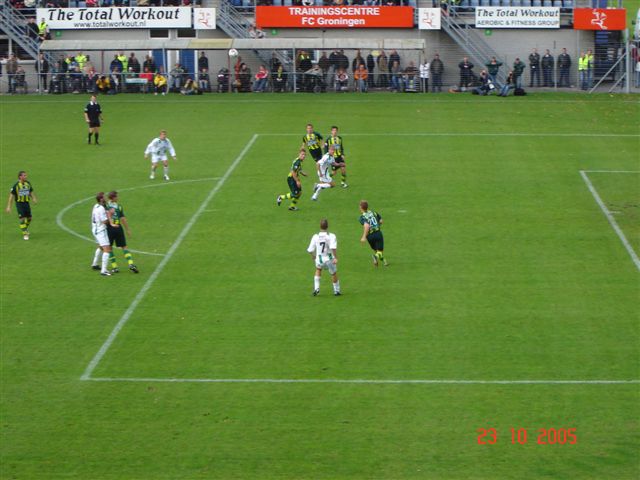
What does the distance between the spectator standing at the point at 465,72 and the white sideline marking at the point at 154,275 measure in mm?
19256

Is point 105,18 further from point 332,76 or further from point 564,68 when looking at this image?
point 564,68

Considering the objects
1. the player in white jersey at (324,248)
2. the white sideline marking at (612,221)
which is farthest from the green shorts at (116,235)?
the white sideline marking at (612,221)

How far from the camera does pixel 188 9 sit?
6800 centimetres

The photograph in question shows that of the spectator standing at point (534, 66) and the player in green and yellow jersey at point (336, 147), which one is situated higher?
the spectator standing at point (534, 66)

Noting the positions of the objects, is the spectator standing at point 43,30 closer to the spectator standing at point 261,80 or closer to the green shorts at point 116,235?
the spectator standing at point 261,80

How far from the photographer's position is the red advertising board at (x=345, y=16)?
66688 millimetres

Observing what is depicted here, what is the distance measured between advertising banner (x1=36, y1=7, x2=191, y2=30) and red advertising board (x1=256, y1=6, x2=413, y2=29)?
5808 mm

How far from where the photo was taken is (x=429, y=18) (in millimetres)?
66000

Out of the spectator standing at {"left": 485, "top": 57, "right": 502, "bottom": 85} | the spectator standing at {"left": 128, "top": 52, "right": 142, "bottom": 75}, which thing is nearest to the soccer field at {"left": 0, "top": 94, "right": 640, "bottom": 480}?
the spectator standing at {"left": 485, "top": 57, "right": 502, "bottom": 85}

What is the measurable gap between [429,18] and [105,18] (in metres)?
18.7

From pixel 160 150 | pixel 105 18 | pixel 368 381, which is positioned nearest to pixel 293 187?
pixel 160 150

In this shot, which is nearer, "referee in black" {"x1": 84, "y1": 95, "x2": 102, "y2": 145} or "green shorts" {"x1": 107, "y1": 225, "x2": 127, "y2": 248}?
"green shorts" {"x1": 107, "y1": 225, "x2": 127, "y2": 248}

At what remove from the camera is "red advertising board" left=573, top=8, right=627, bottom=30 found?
215ft

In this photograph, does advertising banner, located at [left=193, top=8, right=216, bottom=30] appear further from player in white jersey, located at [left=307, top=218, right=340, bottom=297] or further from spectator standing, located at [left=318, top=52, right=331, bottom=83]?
player in white jersey, located at [left=307, top=218, right=340, bottom=297]
